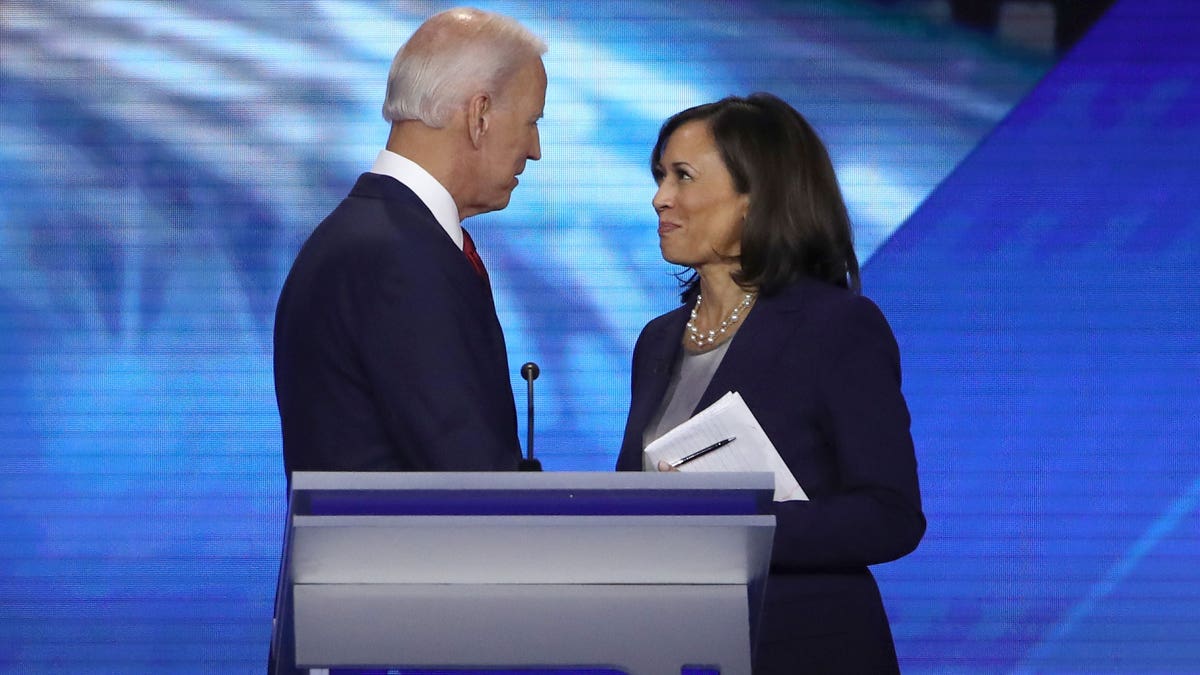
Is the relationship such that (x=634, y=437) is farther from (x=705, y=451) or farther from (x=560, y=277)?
(x=560, y=277)

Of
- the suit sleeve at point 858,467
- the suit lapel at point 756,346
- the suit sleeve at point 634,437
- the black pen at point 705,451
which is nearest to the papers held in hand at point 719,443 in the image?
the black pen at point 705,451

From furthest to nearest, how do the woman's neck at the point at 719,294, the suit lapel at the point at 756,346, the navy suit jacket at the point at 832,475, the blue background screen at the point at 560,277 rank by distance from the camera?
the blue background screen at the point at 560,277
the woman's neck at the point at 719,294
the suit lapel at the point at 756,346
the navy suit jacket at the point at 832,475

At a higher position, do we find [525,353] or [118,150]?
[118,150]

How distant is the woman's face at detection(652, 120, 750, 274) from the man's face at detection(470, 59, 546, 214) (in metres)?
0.39

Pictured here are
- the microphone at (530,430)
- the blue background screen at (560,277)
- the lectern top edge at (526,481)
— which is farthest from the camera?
the blue background screen at (560,277)

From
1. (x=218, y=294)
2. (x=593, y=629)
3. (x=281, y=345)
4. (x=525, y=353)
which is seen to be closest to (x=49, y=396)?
(x=218, y=294)

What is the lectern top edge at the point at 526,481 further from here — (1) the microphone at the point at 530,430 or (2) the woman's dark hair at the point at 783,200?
(2) the woman's dark hair at the point at 783,200

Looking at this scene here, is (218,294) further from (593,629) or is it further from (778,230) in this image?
(593,629)

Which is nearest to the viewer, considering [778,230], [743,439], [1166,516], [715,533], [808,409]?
[715,533]

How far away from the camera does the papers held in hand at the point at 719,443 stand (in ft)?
6.60

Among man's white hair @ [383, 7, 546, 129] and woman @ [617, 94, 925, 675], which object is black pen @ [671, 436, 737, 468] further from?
man's white hair @ [383, 7, 546, 129]

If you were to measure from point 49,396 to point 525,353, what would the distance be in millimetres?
1331

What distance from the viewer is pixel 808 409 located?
7.34 feet

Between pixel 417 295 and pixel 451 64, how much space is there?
1.37 feet
